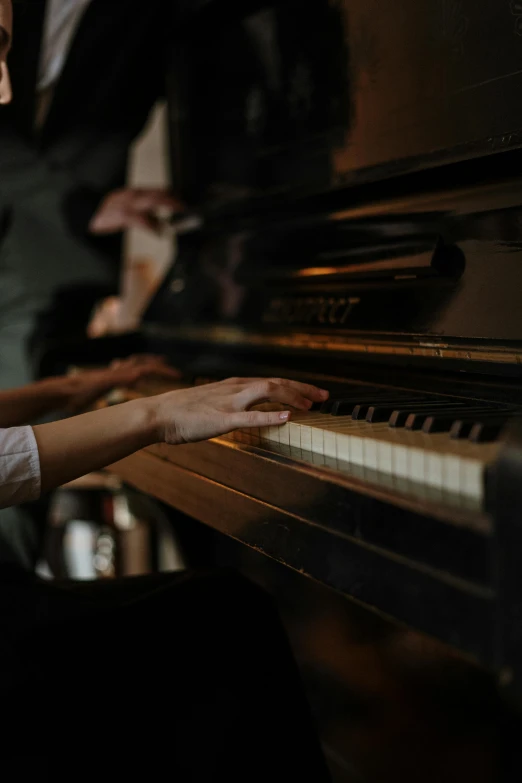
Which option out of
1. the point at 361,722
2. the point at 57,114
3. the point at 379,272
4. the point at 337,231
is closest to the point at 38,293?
the point at 57,114

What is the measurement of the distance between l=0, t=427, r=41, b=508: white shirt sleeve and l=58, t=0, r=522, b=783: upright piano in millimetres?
267

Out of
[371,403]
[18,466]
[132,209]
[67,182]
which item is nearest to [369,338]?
[371,403]

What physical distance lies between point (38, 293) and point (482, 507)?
187cm

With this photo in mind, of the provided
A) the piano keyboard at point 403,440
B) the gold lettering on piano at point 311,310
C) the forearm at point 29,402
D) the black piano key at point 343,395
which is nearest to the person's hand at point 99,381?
the forearm at point 29,402

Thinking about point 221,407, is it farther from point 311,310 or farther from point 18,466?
point 311,310

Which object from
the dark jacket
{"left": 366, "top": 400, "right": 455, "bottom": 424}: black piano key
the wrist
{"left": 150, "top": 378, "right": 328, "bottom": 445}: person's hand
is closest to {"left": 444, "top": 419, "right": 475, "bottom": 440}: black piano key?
{"left": 366, "top": 400, "right": 455, "bottom": 424}: black piano key

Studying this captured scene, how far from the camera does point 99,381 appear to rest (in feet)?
5.98

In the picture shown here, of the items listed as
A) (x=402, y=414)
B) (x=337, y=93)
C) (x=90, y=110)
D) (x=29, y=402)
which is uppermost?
(x=90, y=110)

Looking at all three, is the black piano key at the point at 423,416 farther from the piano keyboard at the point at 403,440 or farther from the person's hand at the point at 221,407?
the person's hand at the point at 221,407

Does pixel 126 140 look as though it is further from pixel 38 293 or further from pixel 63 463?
pixel 63 463

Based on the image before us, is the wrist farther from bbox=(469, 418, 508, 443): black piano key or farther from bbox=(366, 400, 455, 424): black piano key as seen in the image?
bbox=(469, 418, 508, 443): black piano key

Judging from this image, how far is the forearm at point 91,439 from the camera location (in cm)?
105

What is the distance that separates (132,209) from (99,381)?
69cm

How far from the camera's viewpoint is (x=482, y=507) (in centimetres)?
74
